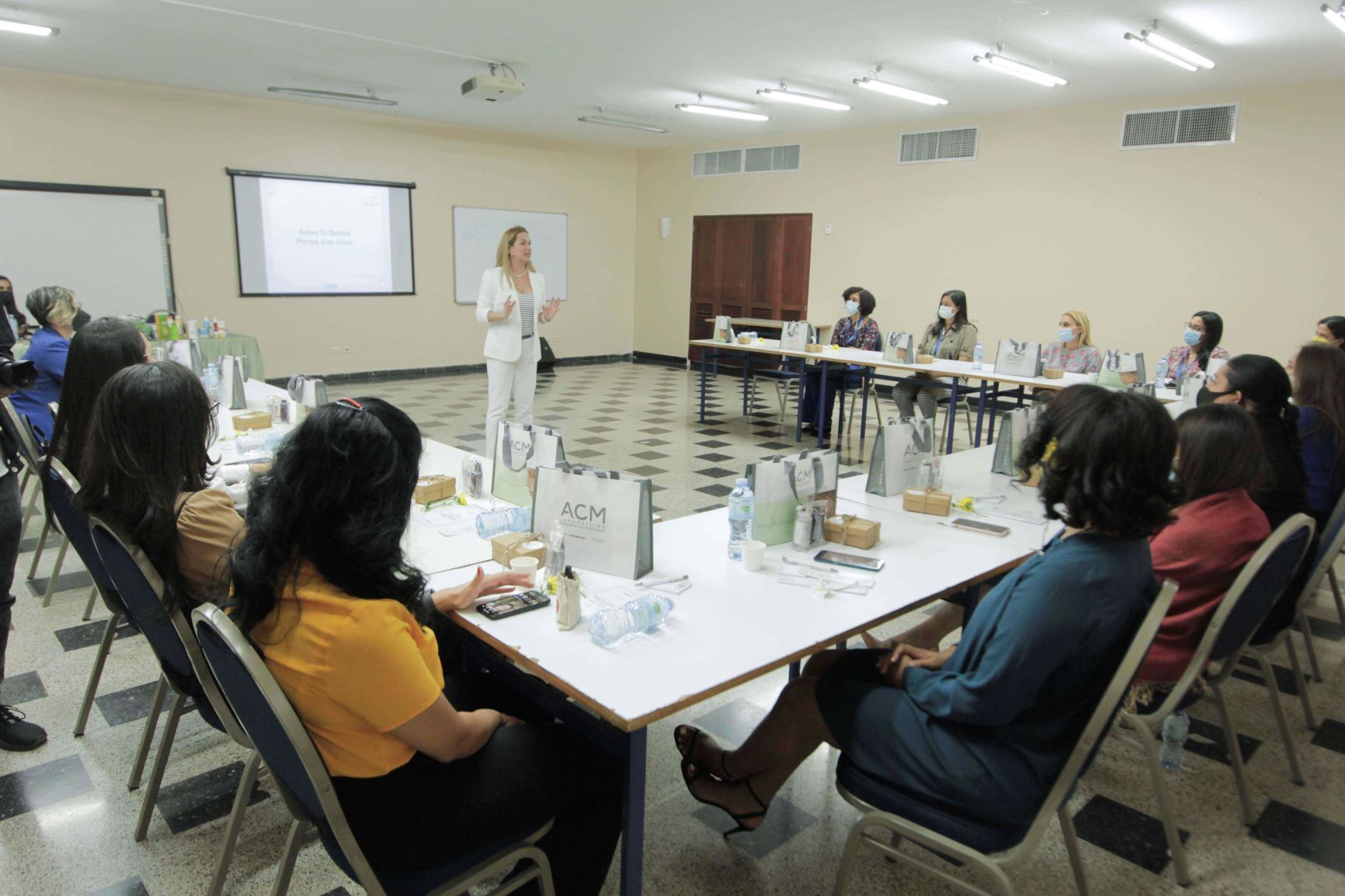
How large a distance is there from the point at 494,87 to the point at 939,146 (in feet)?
15.1

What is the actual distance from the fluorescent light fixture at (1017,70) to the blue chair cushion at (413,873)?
6.07 m

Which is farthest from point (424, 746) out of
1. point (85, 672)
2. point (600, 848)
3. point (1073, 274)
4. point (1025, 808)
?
point (1073, 274)

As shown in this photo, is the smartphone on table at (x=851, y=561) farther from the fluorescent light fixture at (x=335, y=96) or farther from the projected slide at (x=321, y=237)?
the projected slide at (x=321, y=237)

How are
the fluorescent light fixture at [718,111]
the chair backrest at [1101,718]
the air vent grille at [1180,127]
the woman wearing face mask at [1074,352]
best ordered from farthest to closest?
the fluorescent light fixture at [718,111] < the air vent grille at [1180,127] < the woman wearing face mask at [1074,352] < the chair backrest at [1101,718]

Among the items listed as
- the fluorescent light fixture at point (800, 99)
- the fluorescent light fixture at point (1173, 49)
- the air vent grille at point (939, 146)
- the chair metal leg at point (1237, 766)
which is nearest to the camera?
the chair metal leg at point (1237, 766)

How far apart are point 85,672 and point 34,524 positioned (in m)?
2.07

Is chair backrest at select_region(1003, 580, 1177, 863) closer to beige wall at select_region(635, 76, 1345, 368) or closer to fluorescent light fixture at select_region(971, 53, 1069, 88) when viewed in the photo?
fluorescent light fixture at select_region(971, 53, 1069, 88)

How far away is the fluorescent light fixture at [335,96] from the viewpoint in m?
7.50

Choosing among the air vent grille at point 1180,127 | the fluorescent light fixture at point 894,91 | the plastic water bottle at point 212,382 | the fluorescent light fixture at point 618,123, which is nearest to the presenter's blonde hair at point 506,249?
the plastic water bottle at point 212,382

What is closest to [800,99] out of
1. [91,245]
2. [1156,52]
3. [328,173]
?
[1156,52]

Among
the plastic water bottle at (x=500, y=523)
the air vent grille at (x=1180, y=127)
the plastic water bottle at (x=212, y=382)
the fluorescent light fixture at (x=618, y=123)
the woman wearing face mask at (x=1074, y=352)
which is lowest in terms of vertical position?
the plastic water bottle at (x=500, y=523)

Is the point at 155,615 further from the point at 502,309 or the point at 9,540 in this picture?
the point at 502,309

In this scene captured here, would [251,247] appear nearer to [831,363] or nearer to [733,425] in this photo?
[733,425]

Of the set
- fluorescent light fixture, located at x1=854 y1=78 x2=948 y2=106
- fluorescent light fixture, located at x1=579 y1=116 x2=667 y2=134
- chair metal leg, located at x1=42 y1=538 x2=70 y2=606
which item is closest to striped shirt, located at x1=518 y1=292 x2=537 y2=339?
chair metal leg, located at x1=42 y1=538 x2=70 y2=606
